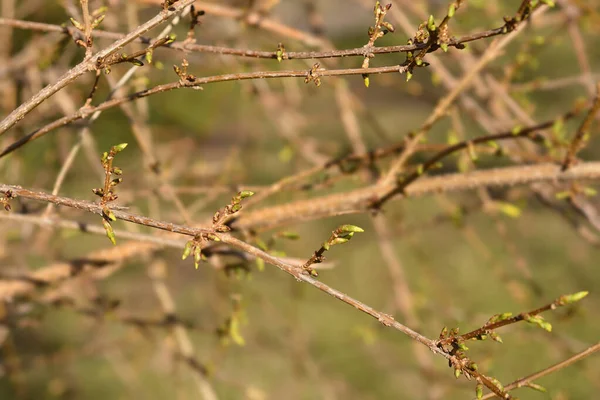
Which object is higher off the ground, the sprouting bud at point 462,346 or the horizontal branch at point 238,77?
→ the horizontal branch at point 238,77

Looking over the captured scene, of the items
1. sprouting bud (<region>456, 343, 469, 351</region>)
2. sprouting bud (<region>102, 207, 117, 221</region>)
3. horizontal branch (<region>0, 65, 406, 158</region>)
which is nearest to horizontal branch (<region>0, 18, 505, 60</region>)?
horizontal branch (<region>0, 65, 406, 158</region>)

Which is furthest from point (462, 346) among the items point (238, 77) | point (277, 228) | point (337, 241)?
point (277, 228)

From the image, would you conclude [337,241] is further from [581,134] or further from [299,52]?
[581,134]

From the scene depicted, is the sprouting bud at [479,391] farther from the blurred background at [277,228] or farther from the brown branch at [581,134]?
the brown branch at [581,134]

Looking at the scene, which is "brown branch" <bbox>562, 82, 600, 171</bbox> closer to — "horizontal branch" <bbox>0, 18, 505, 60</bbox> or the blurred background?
the blurred background

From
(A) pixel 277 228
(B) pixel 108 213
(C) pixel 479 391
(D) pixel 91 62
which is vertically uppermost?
(A) pixel 277 228

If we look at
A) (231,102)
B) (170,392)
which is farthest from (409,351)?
(231,102)

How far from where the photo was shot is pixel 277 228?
2408 mm

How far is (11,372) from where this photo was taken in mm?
2480

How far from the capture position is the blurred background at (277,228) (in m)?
2.07

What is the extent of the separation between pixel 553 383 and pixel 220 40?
2757mm

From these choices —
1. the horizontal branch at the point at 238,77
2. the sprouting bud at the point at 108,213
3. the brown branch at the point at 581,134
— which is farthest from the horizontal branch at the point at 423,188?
the sprouting bud at the point at 108,213

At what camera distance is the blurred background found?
6.78 feet

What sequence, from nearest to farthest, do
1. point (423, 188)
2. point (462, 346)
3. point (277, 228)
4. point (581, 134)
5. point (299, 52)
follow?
point (462, 346) < point (299, 52) < point (581, 134) < point (423, 188) < point (277, 228)
